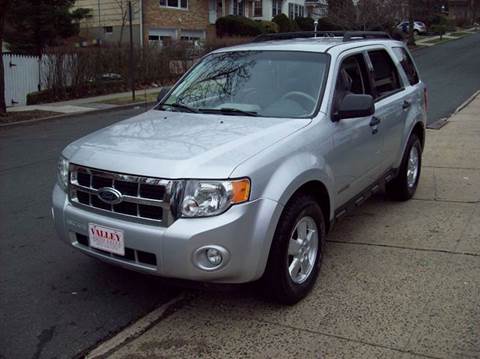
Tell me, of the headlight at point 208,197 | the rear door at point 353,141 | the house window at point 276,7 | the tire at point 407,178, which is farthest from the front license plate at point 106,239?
the house window at point 276,7

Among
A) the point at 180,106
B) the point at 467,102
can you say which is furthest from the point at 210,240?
the point at 467,102

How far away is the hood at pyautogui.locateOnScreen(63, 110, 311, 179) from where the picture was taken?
3.36 m

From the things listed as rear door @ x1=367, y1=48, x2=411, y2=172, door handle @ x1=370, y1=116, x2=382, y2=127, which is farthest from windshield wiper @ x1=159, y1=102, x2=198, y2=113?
rear door @ x1=367, y1=48, x2=411, y2=172

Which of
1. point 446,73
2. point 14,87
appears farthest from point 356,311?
point 446,73

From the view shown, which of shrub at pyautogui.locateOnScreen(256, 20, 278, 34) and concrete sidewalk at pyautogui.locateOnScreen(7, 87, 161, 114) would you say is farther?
shrub at pyautogui.locateOnScreen(256, 20, 278, 34)

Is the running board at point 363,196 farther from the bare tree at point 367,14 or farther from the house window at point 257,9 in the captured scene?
the house window at point 257,9

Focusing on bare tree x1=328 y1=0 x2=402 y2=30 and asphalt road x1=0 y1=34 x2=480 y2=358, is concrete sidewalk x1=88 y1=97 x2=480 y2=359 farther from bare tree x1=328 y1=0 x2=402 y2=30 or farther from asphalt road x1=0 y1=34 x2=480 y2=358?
bare tree x1=328 y1=0 x2=402 y2=30

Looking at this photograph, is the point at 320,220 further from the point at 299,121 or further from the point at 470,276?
the point at 470,276

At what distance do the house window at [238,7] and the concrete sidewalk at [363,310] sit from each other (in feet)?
123

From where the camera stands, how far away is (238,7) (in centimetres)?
4141

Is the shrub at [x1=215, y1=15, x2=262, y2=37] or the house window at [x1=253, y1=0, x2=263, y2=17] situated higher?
the house window at [x1=253, y1=0, x2=263, y2=17]

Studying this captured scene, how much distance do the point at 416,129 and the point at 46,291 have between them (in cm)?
428

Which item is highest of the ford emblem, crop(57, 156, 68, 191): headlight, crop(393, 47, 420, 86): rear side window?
crop(393, 47, 420, 86): rear side window

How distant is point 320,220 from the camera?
4043 millimetres
